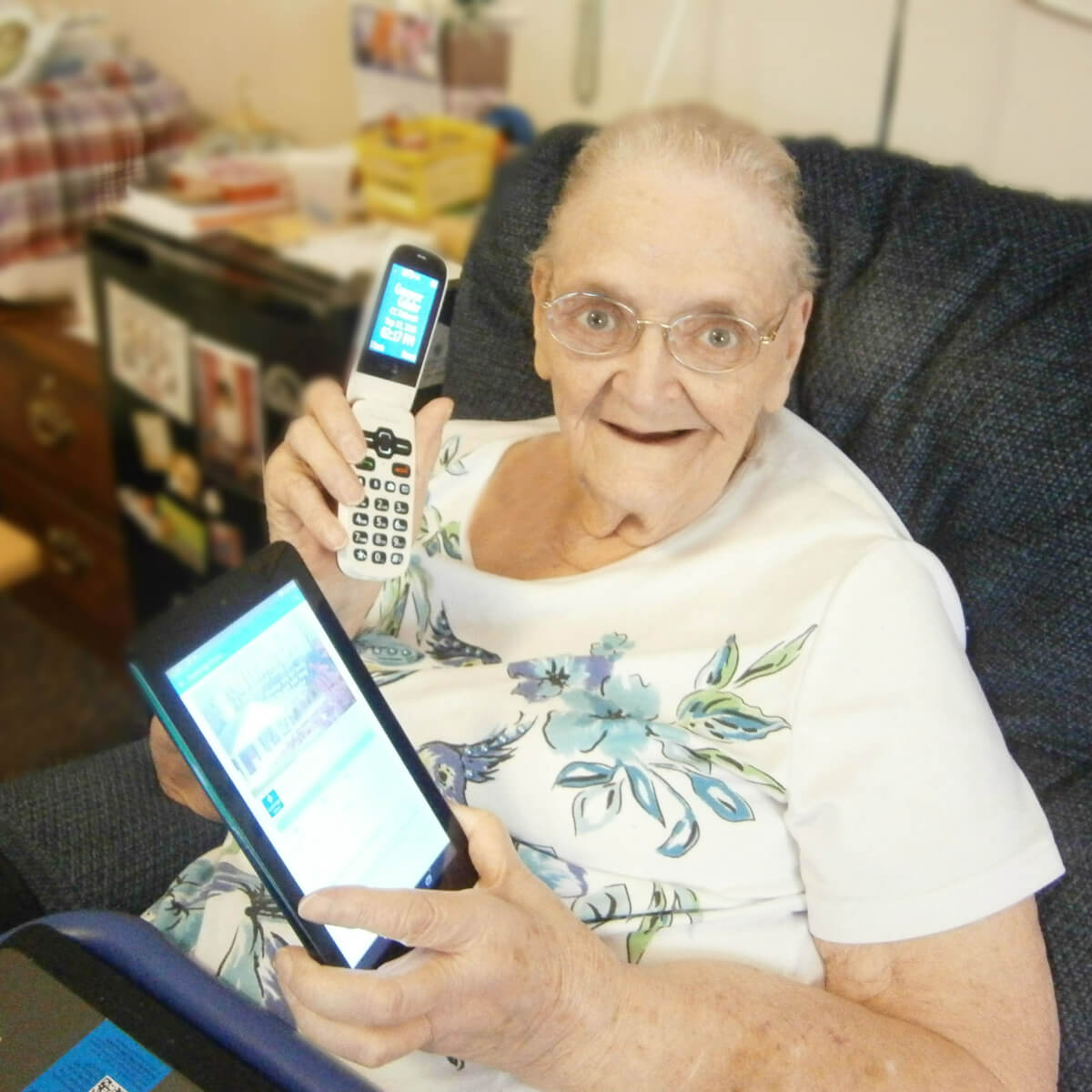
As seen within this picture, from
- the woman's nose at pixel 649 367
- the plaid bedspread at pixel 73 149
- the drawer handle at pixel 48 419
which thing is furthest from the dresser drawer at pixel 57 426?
the woman's nose at pixel 649 367

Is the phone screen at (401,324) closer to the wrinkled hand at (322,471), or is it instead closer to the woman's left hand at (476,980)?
the wrinkled hand at (322,471)

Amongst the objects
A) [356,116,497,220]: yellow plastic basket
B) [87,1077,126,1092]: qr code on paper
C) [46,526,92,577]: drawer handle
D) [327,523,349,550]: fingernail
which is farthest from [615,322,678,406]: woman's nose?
[46,526,92,577]: drawer handle

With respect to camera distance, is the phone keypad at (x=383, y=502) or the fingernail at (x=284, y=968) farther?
the phone keypad at (x=383, y=502)

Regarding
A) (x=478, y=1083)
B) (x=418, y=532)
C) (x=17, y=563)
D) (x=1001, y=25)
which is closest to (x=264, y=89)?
(x=17, y=563)

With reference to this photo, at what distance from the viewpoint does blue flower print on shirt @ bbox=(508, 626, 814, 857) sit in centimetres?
73

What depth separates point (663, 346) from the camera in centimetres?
75

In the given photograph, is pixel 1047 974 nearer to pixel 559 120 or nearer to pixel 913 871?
pixel 913 871

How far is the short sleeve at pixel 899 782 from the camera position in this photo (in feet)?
2.15

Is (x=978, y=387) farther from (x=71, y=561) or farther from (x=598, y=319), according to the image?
(x=71, y=561)

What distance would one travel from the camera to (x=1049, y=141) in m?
1.38

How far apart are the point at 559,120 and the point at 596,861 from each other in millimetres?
1429

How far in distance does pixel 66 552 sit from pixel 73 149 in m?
0.76

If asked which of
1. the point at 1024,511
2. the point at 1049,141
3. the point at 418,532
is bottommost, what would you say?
the point at 418,532

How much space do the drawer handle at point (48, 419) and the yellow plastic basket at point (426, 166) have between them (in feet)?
2.20
